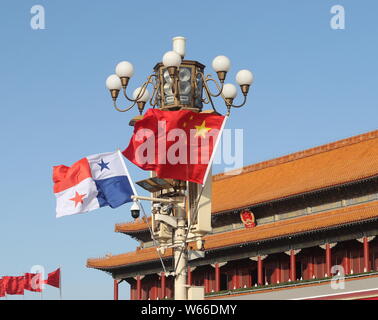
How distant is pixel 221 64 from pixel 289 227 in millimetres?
27939

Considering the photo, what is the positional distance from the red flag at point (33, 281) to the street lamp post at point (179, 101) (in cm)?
3475

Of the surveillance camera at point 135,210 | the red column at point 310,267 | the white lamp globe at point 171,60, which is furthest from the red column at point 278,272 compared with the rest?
the white lamp globe at point 171,60

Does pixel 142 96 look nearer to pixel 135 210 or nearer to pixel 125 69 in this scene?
pixel 125 69

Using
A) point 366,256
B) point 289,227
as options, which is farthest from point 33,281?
point 366,256

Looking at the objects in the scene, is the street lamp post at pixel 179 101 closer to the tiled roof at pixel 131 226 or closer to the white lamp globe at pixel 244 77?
the white lamp globe at pixel 244 77

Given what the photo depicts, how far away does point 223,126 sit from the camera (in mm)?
21062

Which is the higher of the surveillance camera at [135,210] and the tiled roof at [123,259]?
the tiled roof at [123,259]

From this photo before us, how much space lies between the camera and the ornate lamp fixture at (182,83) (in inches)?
838

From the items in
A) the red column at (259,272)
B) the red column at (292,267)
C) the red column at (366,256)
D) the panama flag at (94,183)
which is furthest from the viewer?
the red column at (259,272)

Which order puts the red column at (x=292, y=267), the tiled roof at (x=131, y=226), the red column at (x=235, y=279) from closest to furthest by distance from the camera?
the red column at (x=292, y=267)
the red column at (x=235, y=279)
the tiled roof at (x=131, y=226)

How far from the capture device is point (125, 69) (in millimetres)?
21516
